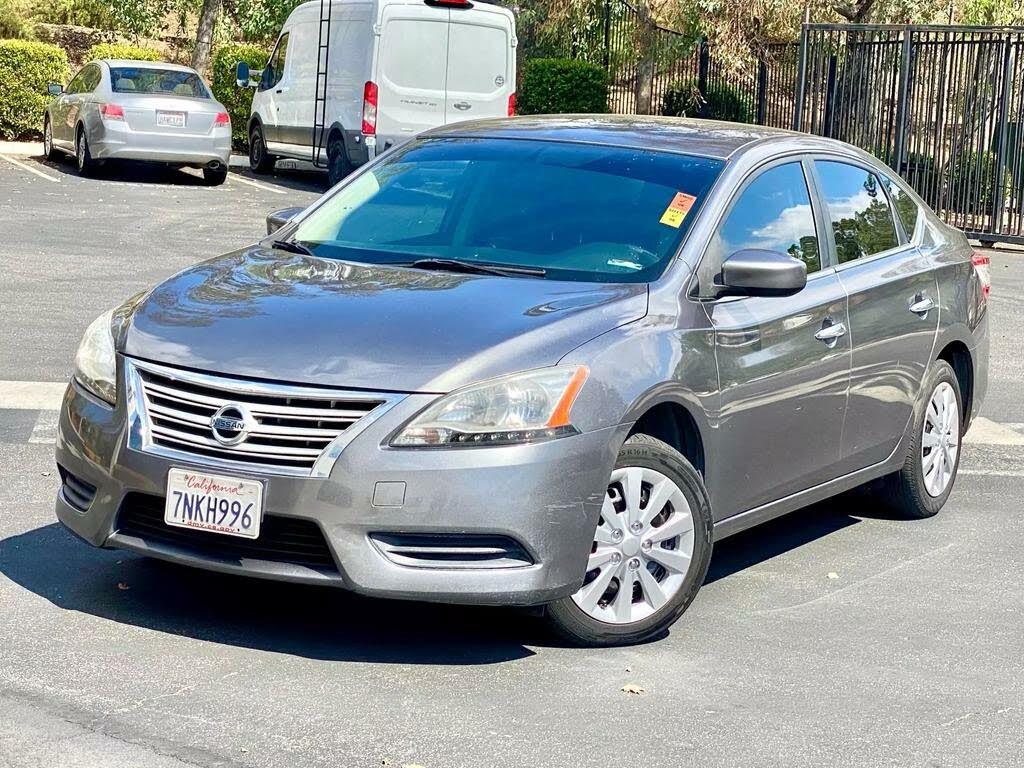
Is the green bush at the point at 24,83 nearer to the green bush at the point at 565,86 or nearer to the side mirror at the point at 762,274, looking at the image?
the green bush at the point at 565,86

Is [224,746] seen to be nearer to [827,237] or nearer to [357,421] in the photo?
[357,421]

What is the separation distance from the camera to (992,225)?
20141 millimetres

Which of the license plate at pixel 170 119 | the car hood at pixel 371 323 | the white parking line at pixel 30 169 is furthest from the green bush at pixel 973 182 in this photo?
the car hood at pixel 371 323

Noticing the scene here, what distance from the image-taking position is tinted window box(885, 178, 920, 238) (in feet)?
24.4

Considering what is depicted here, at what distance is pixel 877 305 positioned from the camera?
22.2 feet

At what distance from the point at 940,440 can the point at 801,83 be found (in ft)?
49.5

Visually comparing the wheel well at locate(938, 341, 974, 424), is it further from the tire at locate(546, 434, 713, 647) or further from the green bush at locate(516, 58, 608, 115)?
the green bush at locate(516, 58, 608, 115)

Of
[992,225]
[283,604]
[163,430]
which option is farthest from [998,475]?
[992,225]

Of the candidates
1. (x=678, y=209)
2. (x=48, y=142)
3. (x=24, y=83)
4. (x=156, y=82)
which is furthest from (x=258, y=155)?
(x=678, y=209)

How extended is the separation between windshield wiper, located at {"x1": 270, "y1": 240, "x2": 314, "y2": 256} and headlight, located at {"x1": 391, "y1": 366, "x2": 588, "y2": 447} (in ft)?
4.92

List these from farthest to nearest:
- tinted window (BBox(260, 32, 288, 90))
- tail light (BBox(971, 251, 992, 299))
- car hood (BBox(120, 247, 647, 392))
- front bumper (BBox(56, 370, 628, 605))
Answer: tinted window (BBox(260, 32, 288, 90)), tail light (BBox(971, 251, 992, 299)), car hood (BBox(120, 247, 647, 392)), front bumper (BBox(56, 370, 628, 605))

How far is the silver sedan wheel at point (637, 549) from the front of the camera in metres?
5.29

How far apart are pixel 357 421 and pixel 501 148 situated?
2.02 m

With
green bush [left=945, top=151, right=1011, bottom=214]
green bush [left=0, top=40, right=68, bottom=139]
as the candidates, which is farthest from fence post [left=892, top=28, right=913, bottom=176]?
green bush [left=0, top=40, right=68, bottom=139]
